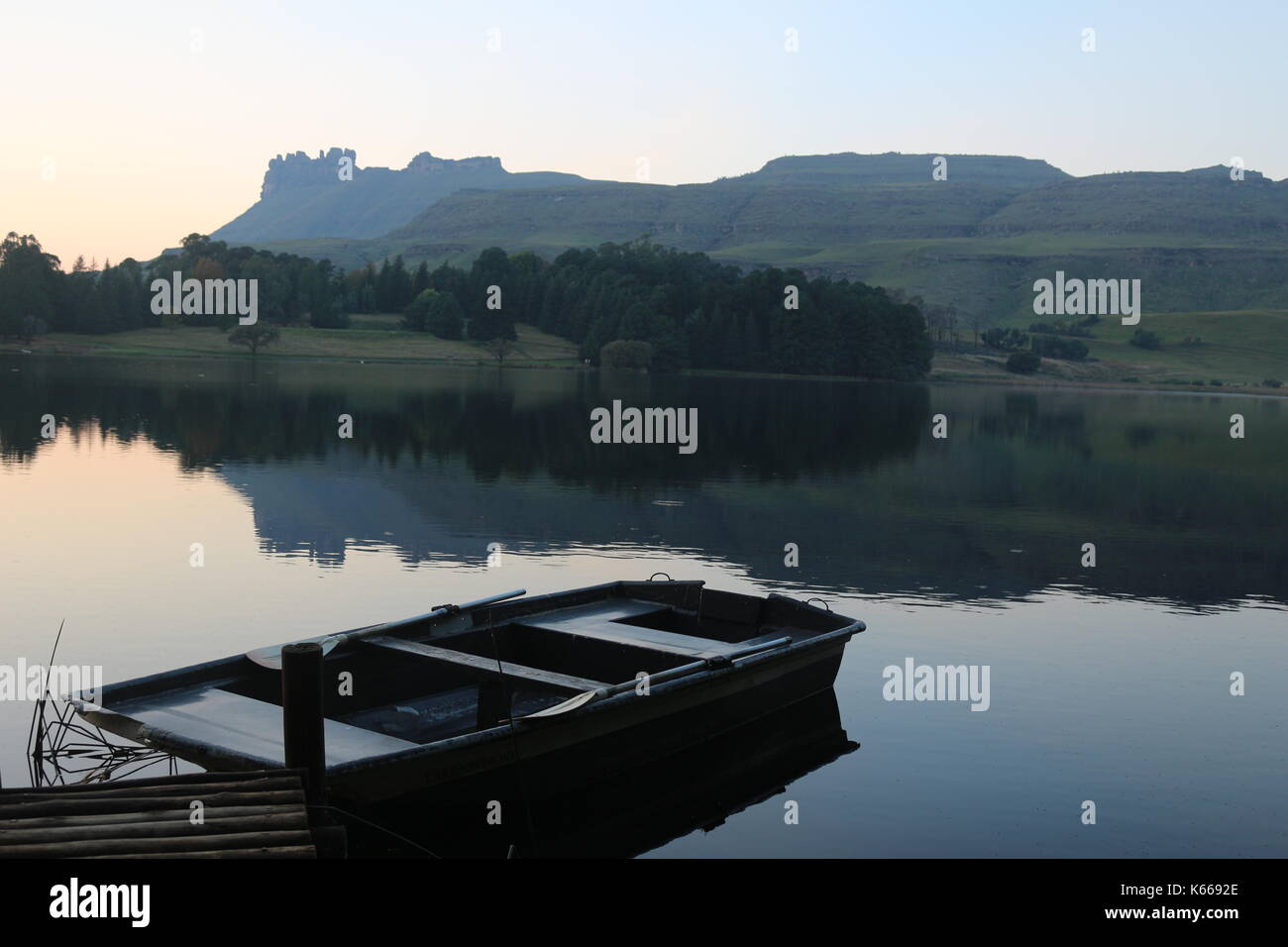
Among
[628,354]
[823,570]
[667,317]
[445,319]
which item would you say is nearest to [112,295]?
[445,319]

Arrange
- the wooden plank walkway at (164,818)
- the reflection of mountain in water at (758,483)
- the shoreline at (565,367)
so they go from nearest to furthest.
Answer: the wooden plank walkway at (164,818) → the reflection of mountain in water at (758,483) → the shoreline at (565,367)

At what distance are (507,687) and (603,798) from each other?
2.28 m

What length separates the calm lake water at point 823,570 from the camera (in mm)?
17250

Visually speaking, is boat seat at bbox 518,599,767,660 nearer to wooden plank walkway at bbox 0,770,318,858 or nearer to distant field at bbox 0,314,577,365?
wooden plank walkway at bbox 0,770,318,858

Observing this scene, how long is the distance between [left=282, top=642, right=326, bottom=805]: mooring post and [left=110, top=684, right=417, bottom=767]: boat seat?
0.63 meters

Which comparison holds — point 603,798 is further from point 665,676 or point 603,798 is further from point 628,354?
point 628,354

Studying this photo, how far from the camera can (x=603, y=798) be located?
1648 cm

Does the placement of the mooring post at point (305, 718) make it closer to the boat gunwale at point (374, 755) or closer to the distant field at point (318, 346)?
the boat gunwale at point (374, 755)

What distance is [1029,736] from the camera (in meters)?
19.9

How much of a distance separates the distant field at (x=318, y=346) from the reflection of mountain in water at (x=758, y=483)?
198 ft

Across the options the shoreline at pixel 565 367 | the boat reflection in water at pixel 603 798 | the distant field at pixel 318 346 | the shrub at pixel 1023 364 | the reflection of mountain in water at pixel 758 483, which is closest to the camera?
the boat reflection in water at pixel 603 798

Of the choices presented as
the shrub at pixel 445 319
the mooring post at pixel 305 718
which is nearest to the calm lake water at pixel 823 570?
the mooring post at pixel 305 718
